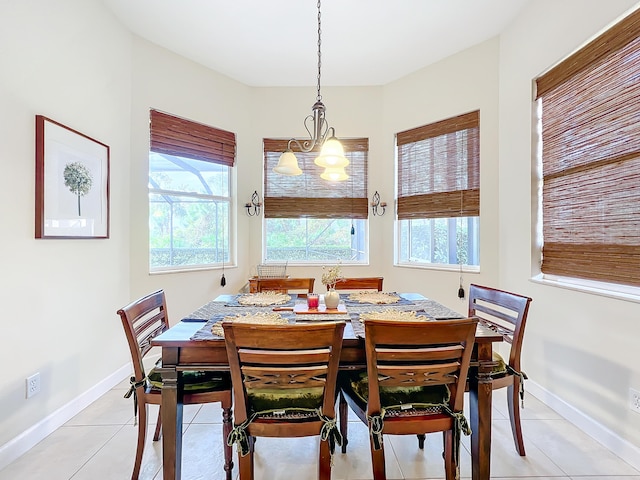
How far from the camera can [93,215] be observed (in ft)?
8.29

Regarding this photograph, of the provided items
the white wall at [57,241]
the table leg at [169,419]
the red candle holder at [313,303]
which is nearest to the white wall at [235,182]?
the white wall at [57,241]

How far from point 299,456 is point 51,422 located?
1560 millimetres

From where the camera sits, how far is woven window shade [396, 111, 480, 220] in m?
3.19

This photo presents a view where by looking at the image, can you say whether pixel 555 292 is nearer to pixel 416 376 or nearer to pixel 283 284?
pixel 416 376

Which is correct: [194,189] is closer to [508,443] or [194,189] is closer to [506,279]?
[506,279]

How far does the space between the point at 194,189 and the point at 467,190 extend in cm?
264

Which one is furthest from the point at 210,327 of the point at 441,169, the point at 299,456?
the point at 441,169

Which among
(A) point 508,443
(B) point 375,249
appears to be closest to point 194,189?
(B) point 375,249

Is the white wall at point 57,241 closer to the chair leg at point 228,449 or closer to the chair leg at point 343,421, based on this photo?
the chair leg at point 228,449

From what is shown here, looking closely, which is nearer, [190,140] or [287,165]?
[287,165]

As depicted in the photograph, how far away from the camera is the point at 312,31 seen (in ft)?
9.65

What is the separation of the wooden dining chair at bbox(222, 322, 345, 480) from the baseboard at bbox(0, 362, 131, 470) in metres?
1.42

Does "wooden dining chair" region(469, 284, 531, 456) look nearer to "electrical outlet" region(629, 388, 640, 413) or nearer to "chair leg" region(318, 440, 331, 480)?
"electrical outlet" region(629, 388, 640, 413)

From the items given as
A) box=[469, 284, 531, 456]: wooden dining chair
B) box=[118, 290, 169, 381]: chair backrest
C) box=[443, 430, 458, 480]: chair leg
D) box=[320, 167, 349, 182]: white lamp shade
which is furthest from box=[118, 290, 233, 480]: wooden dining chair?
box=[469, 284, 531, 456]: wooden dining chair
